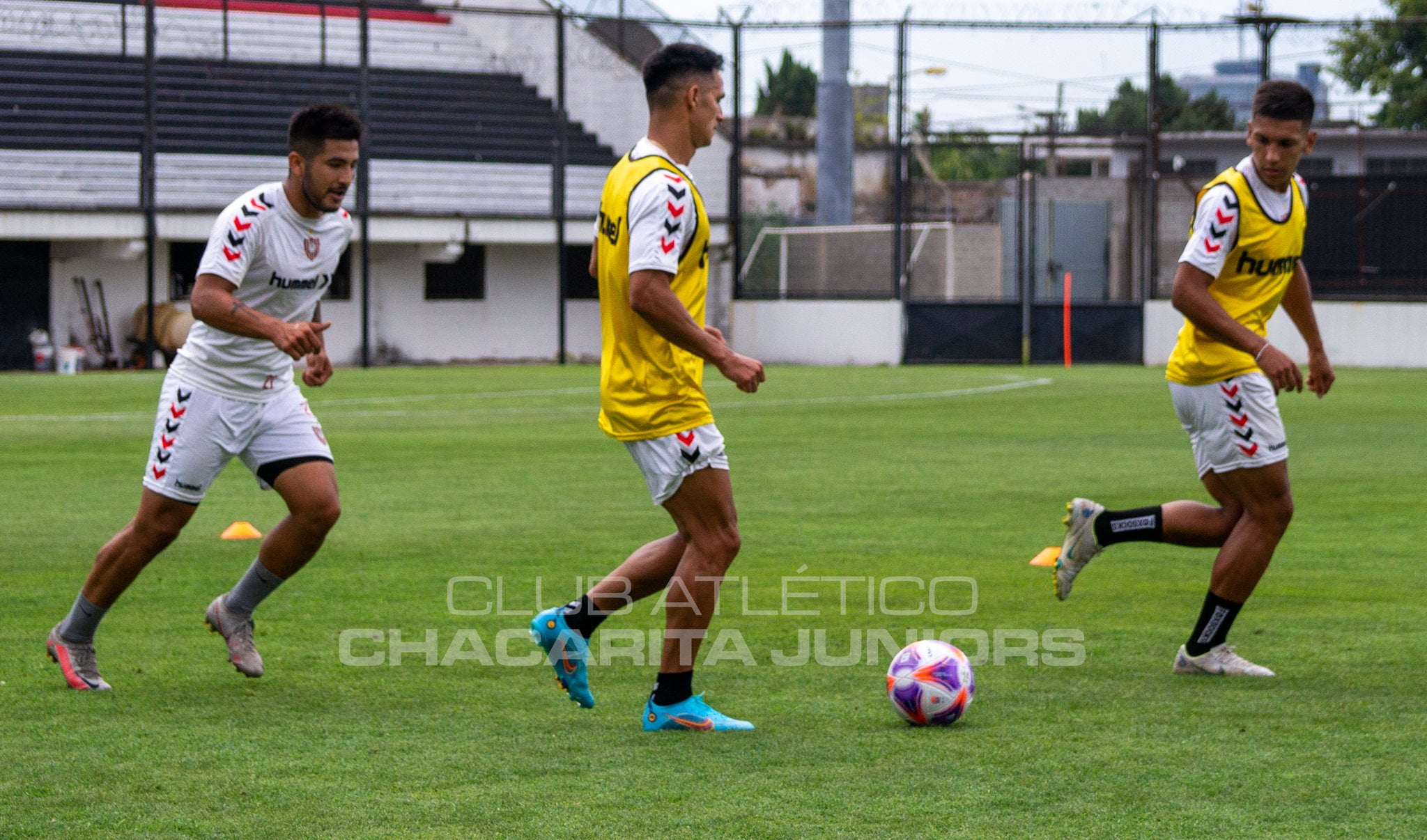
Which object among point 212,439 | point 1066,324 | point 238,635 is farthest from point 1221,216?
point 1066,324

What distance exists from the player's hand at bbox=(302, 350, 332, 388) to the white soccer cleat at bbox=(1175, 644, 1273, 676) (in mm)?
3171

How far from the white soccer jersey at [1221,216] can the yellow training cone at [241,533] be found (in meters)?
5.53

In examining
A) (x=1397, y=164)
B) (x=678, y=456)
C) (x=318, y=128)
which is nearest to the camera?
(x=678, y=456)

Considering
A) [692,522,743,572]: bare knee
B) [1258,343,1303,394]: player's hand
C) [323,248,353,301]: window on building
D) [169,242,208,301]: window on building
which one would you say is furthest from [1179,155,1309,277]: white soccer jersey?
[323,248,353,301]: window on building

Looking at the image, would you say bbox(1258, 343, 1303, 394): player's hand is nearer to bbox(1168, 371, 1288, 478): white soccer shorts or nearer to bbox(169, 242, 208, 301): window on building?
bbox(1168, 371, 1288, 478): white soccer shorts

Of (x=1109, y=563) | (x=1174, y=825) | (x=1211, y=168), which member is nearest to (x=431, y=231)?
(x=1211, y=168)

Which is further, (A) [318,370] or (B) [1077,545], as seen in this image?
(B) [1077,545]

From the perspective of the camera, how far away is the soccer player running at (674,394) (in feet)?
16.7

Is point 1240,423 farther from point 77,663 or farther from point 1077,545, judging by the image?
point 77,663

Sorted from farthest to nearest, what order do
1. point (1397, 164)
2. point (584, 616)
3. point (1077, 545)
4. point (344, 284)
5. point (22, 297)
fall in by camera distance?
point (1397, 164)
point (344, 284)
point (22, 297)
point (1077, 545)
point (584, 616)

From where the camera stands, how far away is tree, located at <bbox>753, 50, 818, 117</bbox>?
59.6 m

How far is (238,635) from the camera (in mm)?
5949

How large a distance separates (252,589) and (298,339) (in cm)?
101

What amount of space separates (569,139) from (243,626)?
1192 inches
